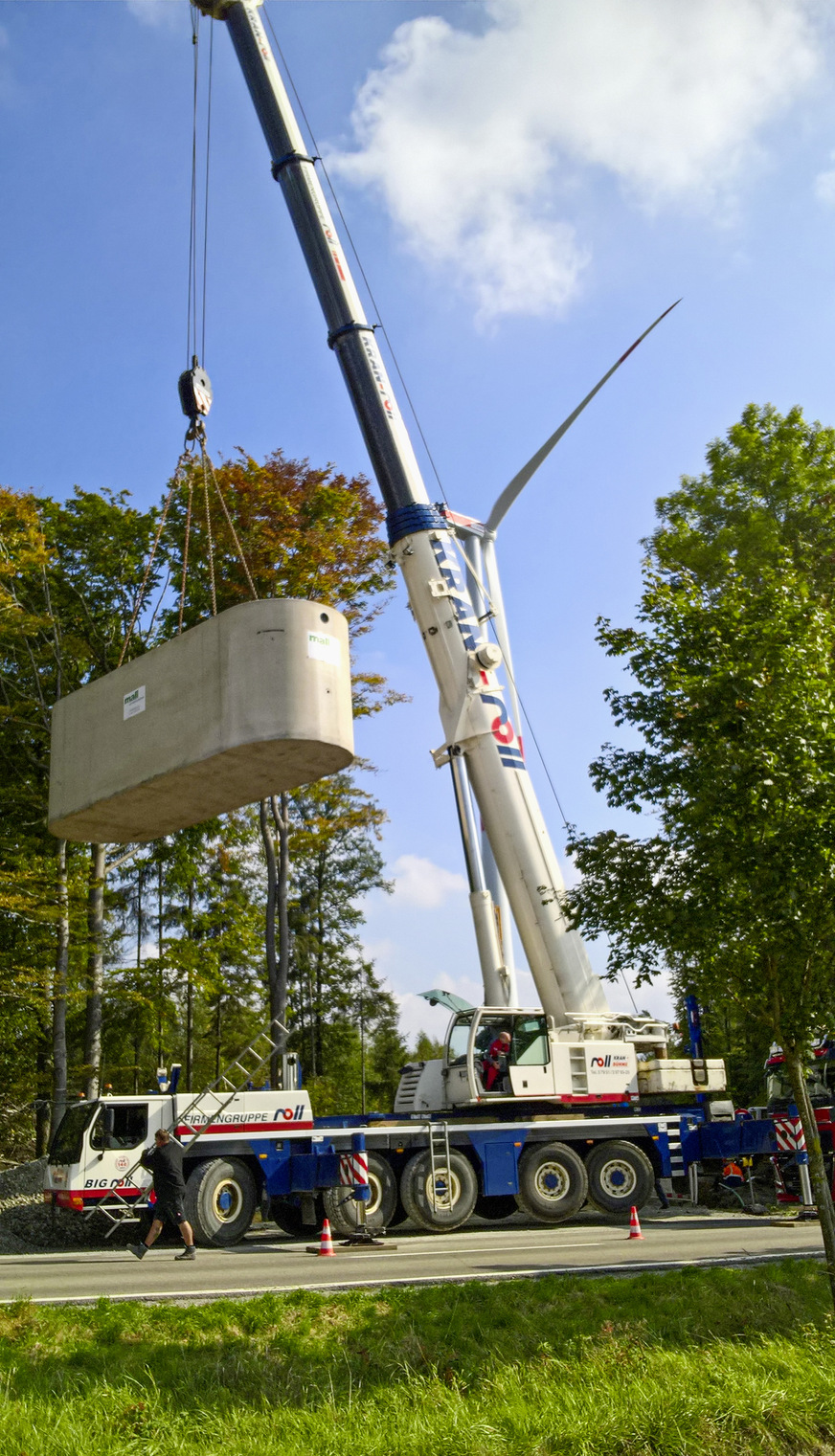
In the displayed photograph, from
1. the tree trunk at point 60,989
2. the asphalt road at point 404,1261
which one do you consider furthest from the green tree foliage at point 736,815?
the tree trunk at point 60,989

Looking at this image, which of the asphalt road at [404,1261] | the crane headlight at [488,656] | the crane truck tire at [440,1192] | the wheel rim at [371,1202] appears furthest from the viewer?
the crane headlight at [488,656]

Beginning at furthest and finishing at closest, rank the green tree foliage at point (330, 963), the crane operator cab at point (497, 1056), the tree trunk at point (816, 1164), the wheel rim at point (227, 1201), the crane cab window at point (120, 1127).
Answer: the green tree foliage at point (330, 963) < the crane operator cab at point (497, 1056) < the crane cab window at point (120, 1127) < the wheel rim at point (227, 1201) < the tree trunk at point (816, 1164)

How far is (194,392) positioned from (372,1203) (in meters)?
9.75

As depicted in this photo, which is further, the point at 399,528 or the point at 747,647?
the point at 399,528

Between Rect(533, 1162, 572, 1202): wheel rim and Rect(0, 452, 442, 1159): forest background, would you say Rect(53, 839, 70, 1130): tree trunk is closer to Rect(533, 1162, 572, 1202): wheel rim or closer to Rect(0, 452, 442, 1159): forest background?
Rect(0, 452, 442, 1159): forest background

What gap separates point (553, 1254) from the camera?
11.7 m

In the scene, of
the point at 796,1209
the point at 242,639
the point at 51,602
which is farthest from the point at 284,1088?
the point at 51,602

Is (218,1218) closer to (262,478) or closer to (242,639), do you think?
(242,639)

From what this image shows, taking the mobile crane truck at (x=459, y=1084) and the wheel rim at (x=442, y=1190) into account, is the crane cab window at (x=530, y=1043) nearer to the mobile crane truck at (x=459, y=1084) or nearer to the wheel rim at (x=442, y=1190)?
the mobile crane truck at (x=459, y=1084)

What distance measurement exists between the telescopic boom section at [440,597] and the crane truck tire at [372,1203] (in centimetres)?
330

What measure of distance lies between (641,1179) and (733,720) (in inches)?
408

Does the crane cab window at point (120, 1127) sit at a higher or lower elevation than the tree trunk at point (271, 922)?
lower

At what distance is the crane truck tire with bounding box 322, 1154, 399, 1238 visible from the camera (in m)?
14.6

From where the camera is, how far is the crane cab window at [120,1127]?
561 inches
